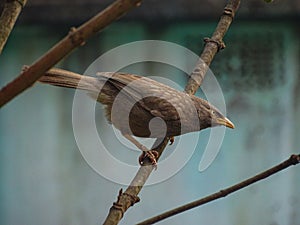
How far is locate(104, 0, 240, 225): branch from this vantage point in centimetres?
95

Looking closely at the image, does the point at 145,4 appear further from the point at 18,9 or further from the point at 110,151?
the point at 18,9

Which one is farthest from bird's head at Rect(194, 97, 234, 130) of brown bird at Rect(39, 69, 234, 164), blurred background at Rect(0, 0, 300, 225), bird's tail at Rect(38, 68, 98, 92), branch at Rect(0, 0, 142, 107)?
branch at Rect(0, 0, 142, 107)

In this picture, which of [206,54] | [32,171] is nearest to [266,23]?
[206,54]

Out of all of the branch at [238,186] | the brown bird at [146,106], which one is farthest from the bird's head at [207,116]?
the branch at [238,186]

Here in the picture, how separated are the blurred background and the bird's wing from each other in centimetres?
60

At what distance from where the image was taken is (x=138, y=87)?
1.57 m

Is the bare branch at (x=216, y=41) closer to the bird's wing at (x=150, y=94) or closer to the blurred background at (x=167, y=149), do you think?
the bird's wing at (x=150, y=94)

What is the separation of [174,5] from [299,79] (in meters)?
0.51

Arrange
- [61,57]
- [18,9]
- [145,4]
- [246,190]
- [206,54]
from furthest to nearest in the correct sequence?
1. [246,190]
2. [145,4]
3. [206,54]
4. [18,9]
5. [61,57]

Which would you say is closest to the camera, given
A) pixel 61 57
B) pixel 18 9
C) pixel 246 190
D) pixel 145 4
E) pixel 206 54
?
pixel 61 57

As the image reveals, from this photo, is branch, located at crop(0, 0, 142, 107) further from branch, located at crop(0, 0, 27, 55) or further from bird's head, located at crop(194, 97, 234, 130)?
bird's head, located at crop(194, 97, 234, 130)

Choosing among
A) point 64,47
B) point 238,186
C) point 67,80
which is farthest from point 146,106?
point 64,47

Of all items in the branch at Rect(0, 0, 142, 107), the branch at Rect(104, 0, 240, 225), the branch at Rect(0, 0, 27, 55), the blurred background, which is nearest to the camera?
the branch at Rect(0, 0, 142, 107)

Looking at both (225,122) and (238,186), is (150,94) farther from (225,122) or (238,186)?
(238,186)
